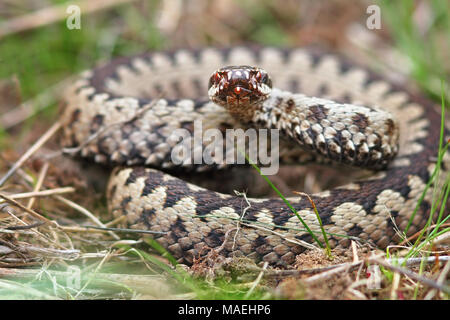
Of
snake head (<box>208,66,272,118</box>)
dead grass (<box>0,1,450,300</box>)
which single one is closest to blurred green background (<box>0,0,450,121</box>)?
dead grass (<box>0,1,450,300</box>)

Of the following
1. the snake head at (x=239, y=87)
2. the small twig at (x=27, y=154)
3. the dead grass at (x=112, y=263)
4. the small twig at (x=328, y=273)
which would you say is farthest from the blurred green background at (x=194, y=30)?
the small twig at (x=328, y=273)

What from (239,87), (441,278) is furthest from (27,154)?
(441,278)

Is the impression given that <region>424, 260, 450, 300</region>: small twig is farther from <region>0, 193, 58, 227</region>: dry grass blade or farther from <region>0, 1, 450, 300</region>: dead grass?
<region>0, 193, 58, 227</region>: dry grass blade

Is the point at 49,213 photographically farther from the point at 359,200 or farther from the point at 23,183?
the point at 359,200

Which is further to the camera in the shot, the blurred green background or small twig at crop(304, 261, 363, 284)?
the blurred green background

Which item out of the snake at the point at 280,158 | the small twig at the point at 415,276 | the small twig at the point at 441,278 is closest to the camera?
the small twig at the point at 415,276

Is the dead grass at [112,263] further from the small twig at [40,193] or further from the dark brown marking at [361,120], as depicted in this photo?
the dark brown marking at [361,120]

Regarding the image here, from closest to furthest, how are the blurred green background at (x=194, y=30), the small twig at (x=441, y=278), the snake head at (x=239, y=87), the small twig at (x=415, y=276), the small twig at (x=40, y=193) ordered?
the small twig at (x=415, y=276), the small twig at (x=441, y=278), the snake head at (x=239, y=87), the small twig at (x=40, y=193), the blurred green background at (x=194, y=30)

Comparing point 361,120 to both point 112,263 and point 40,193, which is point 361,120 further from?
point 40,193
